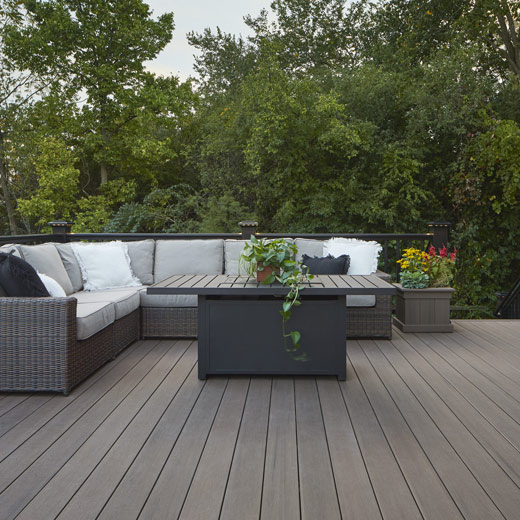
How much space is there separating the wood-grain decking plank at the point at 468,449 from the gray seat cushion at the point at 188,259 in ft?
6.67

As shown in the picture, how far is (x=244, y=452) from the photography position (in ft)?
7.09

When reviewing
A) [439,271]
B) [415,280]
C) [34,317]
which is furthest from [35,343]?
[439,271]

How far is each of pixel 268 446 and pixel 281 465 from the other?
19 centimetres

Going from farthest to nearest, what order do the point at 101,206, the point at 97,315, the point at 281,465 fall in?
the point at 101,206 < the point at 97,315 < the point at 281,465

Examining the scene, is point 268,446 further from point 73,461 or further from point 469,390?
point 469,390

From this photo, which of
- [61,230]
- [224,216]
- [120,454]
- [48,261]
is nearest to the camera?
[120,454]

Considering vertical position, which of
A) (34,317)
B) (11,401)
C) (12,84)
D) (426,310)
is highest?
(12,84)

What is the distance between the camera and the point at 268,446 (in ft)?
7.29

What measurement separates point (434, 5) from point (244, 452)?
9.13 metres

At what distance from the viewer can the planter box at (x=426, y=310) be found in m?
4.59

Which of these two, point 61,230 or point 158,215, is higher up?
point 158,215

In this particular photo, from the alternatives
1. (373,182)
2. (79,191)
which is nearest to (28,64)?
(79,191)

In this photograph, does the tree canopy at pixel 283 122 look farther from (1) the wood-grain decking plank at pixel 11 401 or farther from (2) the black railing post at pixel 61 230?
(1) the wood-grain decking plank at pixel 11 401

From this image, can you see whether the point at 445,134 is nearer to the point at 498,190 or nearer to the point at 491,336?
the point at 498,190
